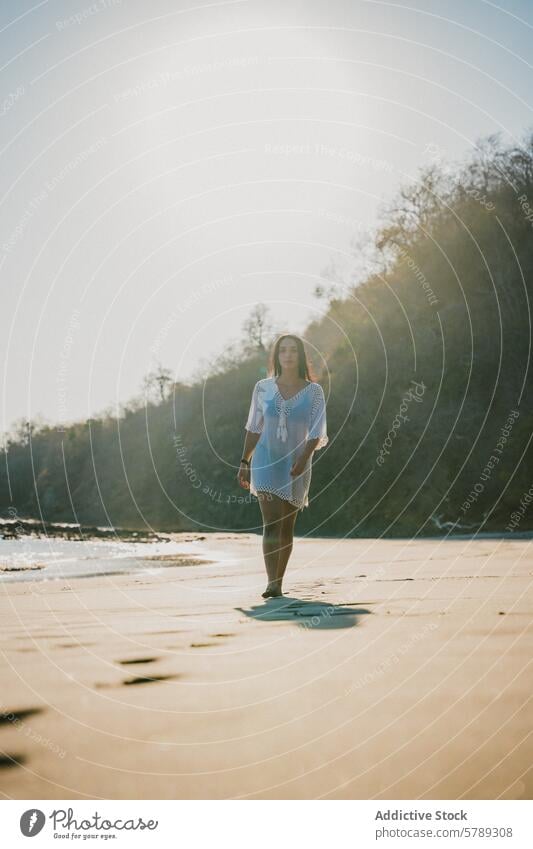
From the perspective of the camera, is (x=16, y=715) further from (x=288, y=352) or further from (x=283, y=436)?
(x=288, y=352)

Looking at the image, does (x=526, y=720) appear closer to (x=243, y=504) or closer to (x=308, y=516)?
(x=308, y=516)

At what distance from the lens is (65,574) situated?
34.7 feet

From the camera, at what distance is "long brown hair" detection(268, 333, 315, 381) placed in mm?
7902

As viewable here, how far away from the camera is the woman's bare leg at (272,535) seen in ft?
23.6

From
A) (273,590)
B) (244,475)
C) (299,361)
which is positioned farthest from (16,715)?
(299,361)

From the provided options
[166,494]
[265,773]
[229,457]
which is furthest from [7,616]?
[166,494]

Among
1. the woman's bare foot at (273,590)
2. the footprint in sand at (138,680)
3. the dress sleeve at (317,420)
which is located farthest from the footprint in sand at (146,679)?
the dress sleeve at (317,420)

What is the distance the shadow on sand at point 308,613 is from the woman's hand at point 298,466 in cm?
147

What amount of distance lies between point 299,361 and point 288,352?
0.21m

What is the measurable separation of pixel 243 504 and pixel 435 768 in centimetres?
4627

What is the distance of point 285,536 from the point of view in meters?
7.57

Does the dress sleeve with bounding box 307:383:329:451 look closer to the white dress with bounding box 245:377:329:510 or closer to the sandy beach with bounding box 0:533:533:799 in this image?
the white dress with bounding box 245:377:329:510

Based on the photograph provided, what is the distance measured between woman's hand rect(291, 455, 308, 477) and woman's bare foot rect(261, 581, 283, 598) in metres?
0.96

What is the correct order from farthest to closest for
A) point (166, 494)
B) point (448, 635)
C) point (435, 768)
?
point (166, 494)
point (448, 635)
point (435, 768)
